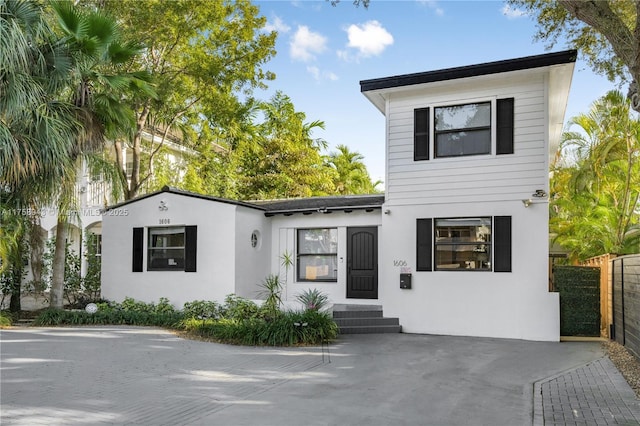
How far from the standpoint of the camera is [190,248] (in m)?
13.4

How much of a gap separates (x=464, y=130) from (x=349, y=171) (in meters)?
23.2

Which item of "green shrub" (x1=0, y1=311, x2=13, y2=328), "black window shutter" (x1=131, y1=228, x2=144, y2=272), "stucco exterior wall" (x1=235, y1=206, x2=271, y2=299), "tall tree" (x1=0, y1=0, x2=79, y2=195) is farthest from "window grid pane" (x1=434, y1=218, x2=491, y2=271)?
"green shrub" (x1=0, y1=311, x2=13, y2=328)

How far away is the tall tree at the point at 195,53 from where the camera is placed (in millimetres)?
→ 14789

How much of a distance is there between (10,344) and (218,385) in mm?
5207

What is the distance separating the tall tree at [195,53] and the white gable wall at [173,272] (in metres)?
2.14

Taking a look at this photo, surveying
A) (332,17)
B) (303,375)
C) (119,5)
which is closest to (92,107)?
(119,5)

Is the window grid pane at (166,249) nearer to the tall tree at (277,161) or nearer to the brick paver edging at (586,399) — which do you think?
the tall tree at (277,161)

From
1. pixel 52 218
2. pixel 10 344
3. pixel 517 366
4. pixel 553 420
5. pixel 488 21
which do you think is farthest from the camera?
pixel 52 218

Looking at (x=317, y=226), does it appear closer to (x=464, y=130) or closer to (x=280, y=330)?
(x=280, y=330)

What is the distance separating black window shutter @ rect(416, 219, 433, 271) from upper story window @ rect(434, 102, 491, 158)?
63.1 inches

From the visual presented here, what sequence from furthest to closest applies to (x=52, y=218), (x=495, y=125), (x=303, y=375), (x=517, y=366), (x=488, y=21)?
(x=52, y=218) → (x=488, y=21) → (x=495, y=125) → (x=517, y=366) → (x=303, y=375)

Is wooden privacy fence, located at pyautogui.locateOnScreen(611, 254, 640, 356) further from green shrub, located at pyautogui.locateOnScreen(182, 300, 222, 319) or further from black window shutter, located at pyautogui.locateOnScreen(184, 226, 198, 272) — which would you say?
black window shutter, located at pyautogui.locateOnScreen(184, 226, 198, 272)

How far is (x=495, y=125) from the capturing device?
1120 centimetres

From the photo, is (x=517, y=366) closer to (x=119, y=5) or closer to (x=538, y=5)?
(x=538, y=5)
